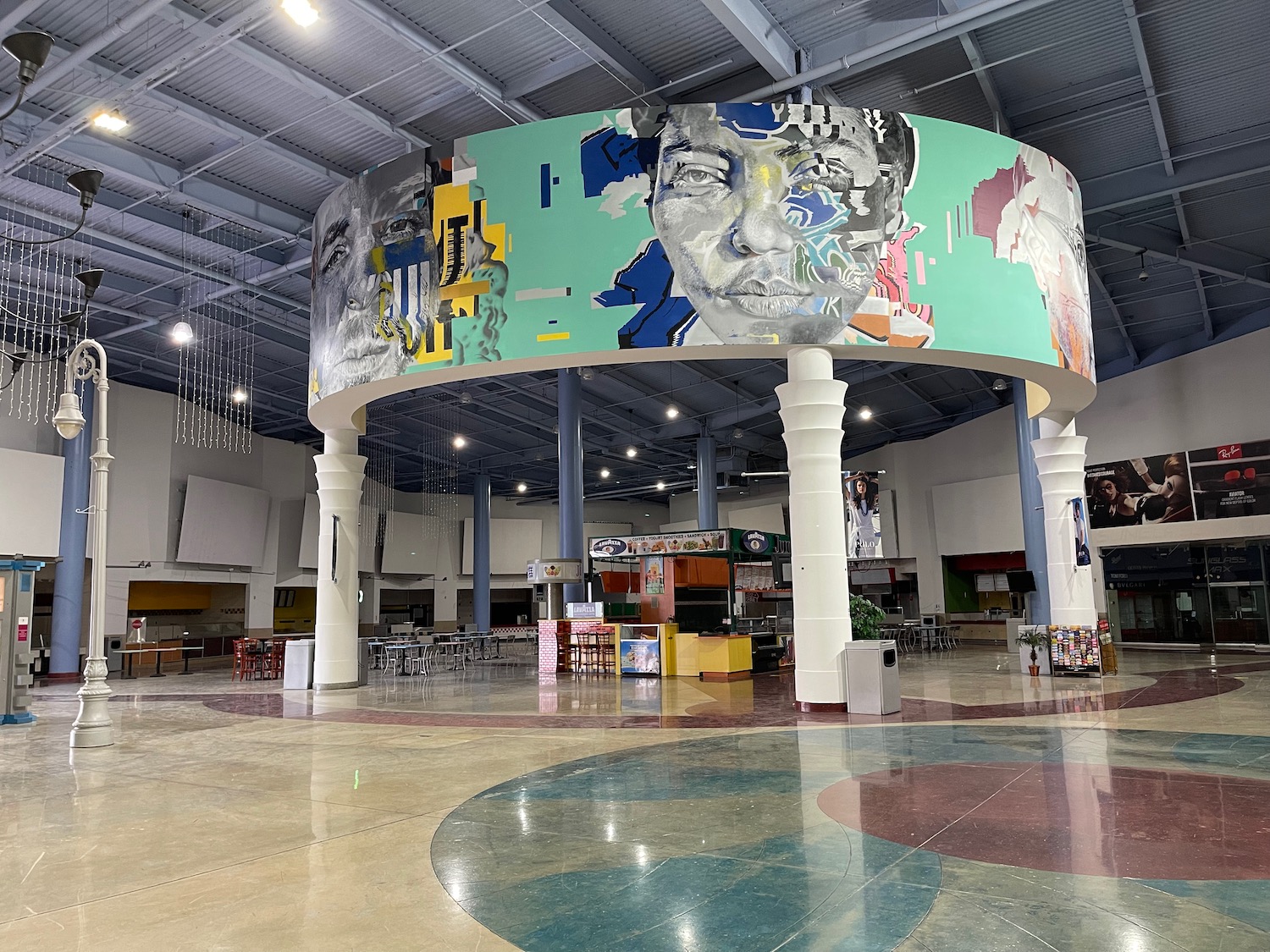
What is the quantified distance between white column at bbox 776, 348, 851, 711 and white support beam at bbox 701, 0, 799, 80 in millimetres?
3421

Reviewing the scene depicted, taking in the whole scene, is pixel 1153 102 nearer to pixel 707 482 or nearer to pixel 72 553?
pixel 707 482

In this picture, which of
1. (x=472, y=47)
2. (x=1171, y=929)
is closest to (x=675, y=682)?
(x=472, y=47)

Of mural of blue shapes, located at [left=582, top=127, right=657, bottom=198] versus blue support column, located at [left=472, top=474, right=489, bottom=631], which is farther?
blue support column, located at [left=472, top=474, right=489, bottom=631]

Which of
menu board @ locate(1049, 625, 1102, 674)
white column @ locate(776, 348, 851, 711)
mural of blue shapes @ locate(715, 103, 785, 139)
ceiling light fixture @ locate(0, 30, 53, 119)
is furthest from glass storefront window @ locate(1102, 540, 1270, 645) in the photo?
ceiling light fixture @ locate(0, 30, 53, 119)

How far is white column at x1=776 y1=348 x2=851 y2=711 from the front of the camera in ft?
31.9

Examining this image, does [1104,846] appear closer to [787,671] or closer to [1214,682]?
[1214,682]

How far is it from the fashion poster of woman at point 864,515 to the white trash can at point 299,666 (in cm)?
1530

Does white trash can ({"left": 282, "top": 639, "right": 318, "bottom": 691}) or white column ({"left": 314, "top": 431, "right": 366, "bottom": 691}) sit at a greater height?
white column ({"left": 314, "top": 431, "right": 366, "bottom": 691})

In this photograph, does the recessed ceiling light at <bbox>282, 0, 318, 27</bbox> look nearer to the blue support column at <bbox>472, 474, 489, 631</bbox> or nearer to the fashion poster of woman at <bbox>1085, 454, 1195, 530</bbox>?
the fashion poster of woman at <bbox>1085, 454, 1195, 530</bbox>

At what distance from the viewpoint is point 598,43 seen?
10.3 m

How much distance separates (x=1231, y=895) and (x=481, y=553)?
94.1ft

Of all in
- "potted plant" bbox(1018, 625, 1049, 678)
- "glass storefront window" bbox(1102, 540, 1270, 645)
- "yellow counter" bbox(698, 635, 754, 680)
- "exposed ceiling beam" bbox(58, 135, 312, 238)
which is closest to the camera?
"exposed ceiling beam" bbox(58, 135, 312, 238)

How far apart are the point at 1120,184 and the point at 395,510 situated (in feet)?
86.2

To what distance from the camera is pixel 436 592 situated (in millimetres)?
33156
